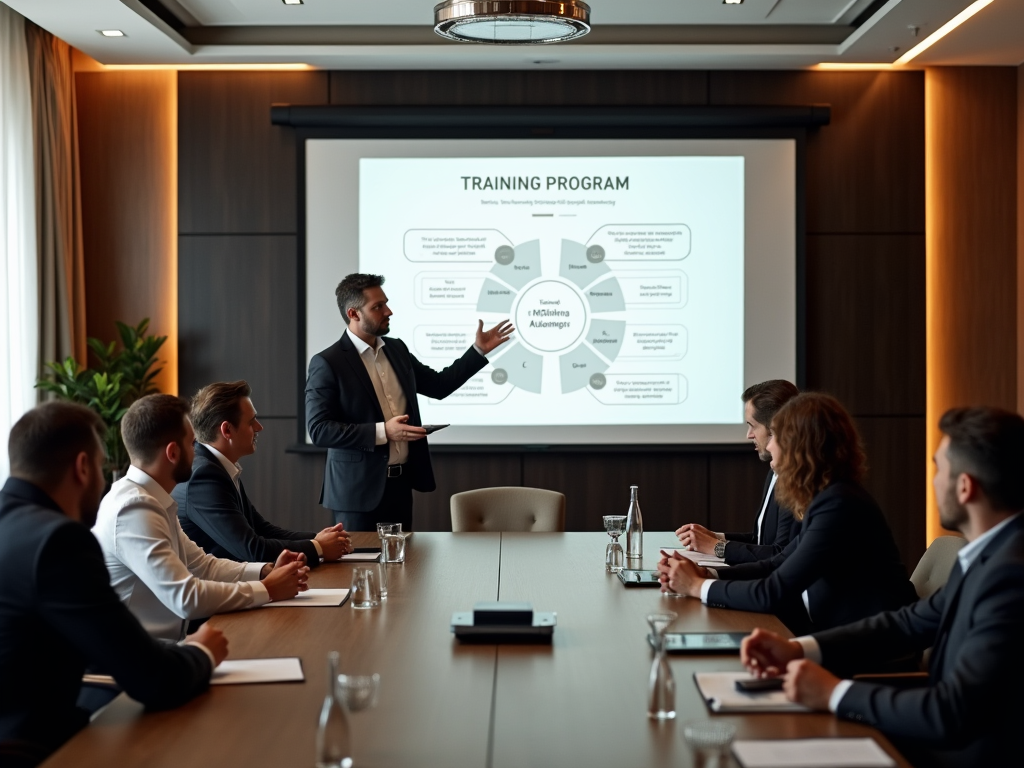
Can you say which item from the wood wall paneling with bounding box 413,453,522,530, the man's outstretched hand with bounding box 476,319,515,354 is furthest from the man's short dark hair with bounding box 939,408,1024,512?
the wood wall paneling with bounding box 413,453,522,530

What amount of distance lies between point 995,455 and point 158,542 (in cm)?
232

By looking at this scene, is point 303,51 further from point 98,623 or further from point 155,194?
point 98,623

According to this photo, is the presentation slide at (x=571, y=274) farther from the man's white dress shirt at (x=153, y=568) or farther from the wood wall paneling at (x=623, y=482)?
the man's white dress shirt at (x=153, y=568)

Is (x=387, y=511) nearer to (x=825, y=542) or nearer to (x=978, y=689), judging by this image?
(x=825, y=542)

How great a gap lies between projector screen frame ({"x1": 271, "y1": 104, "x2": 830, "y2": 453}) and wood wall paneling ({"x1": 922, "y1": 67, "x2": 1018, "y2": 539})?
91 centimetres

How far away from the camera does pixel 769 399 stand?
4.13 metres

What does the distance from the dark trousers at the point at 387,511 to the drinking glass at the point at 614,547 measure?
167cm

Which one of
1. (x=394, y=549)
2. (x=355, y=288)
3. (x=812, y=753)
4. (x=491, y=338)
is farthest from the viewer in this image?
(x=491, y=338)

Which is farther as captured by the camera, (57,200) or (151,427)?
(57,200)

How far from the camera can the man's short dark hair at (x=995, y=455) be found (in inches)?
90.1

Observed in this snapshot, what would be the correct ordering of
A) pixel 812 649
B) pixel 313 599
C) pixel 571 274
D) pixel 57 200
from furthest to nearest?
pixel 571 274 → pixel 57 200 → pixel 313 599 → pixel 812 649

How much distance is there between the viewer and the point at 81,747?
6.82 ft

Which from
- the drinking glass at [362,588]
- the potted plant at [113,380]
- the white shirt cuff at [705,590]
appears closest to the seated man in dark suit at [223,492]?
the drinking glass at [362,588]

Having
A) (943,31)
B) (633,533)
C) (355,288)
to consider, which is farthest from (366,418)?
(943,31)
